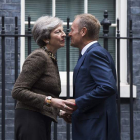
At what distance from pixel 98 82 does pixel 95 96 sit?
10 cm

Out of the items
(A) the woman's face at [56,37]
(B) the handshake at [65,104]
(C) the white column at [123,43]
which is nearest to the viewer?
(B) the handshake at [65,104]

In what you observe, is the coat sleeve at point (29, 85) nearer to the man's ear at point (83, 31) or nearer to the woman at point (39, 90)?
the woman at point (39, 90)

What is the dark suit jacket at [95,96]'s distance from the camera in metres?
3.42

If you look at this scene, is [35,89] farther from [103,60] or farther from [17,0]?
[17,0]

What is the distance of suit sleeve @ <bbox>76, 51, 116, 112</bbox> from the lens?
3.40m

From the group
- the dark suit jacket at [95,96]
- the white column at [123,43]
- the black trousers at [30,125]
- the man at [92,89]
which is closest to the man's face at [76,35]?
the man at [92,89]

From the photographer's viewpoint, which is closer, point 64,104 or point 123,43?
point 64,104

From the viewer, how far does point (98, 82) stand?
11.2 feet

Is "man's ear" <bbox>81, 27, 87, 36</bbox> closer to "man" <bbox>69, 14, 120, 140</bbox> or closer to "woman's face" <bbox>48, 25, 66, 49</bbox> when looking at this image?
"man" <bbox>69, 14, 120, 140</bbox>

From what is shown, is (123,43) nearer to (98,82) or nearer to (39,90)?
(39,90)

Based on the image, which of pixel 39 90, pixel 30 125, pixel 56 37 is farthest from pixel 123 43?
pixel 30 125

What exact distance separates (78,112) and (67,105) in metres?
0.10

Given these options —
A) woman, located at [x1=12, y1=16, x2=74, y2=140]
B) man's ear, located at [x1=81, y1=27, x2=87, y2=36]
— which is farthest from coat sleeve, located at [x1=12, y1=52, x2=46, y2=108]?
man's ear, located at [x1=81, y1=27, x2=87, y2=36]

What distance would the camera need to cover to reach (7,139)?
634cm
